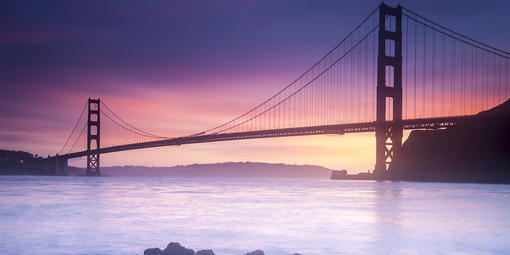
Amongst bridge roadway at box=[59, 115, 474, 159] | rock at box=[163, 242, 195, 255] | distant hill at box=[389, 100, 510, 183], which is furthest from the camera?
distant hill at box=[389, 100, 510, 183]

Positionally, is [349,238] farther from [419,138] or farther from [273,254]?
[419,138]

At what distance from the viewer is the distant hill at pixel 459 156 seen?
56.0m

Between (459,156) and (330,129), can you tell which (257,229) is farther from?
(459,156)

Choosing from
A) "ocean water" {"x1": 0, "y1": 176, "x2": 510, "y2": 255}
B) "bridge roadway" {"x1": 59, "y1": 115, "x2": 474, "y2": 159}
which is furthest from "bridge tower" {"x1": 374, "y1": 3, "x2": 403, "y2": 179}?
"ocean water" {"x1": 0, "y1": 176, "x2": 510, "y2": 255}

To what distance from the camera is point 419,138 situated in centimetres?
6241

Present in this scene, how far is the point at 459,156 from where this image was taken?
5962 cm

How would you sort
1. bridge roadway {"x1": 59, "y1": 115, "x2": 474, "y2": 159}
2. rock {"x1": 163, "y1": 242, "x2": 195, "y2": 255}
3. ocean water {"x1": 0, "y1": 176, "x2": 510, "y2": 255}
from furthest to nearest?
1. bridge roadway {"x1": 59, "y1": 115, "x2": 474, "y2": 159}
2. ocean water {"x1": 0, "y1": 176, "x2": 510, "y2": 255}
3. rock {"x1": 163, "y1": 242, "x2": 195, "y2": 255}

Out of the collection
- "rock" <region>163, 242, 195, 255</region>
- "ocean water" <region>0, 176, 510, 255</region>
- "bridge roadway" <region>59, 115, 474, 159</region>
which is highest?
"bridge roadway" <region>59, 115, 474, 159</region>

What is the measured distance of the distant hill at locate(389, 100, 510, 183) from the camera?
56031mm

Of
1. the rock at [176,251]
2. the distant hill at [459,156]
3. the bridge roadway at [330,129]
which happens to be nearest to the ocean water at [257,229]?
the rock at [176,251]

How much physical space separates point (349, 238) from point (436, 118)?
36.0m

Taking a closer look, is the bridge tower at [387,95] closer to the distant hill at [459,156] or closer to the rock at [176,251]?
the distant hill at [459,156]

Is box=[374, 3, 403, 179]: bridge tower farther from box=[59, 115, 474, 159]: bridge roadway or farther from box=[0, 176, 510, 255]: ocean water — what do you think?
box=[0, 176, 510, 255]: ocean water

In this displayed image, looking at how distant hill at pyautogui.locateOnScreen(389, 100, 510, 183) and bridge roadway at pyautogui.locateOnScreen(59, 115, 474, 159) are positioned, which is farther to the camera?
distant hill at pyautogui.locateOnScreen(389, 100, 510, 183)
